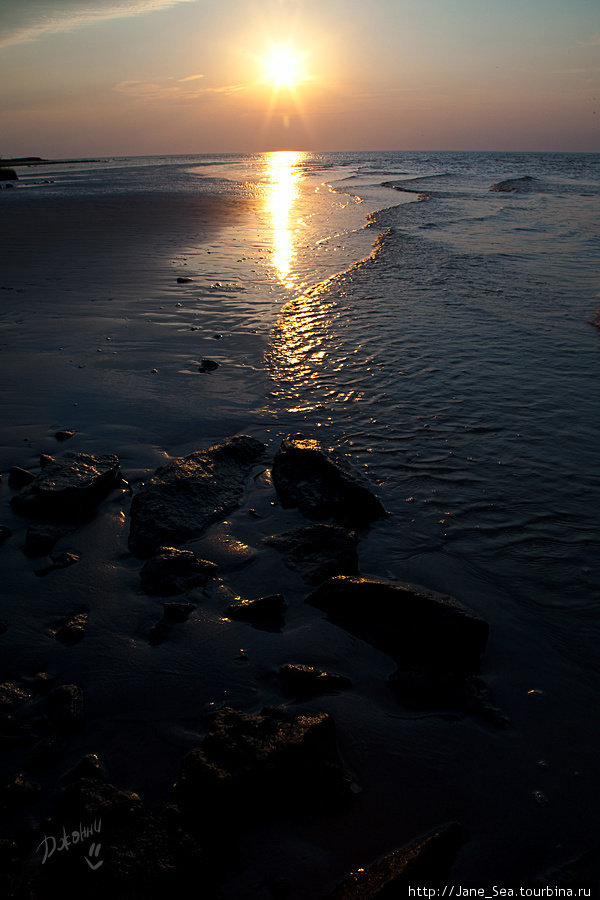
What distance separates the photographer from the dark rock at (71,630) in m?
3.30

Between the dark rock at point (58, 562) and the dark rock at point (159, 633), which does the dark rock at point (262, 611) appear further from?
the dark rock at point (58, 562)

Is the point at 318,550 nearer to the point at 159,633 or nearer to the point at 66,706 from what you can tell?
the point at 159,633

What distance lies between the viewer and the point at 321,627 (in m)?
3.44

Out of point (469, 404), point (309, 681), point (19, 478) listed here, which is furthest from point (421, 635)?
point (469, 404)

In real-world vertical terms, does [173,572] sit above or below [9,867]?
above

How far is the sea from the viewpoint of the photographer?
319 cm

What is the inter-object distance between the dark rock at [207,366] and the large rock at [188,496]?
2711 millimetres

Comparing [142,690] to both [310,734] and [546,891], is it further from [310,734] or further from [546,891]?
[546,891]

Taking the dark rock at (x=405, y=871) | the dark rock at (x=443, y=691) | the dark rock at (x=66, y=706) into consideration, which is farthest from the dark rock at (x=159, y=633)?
the dark rock at (x=405, y=871)

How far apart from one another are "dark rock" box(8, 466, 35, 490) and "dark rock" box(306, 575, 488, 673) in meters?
3.00

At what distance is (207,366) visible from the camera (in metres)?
7.85

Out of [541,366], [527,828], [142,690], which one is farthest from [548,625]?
[541,366]

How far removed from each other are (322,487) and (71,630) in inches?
89.5

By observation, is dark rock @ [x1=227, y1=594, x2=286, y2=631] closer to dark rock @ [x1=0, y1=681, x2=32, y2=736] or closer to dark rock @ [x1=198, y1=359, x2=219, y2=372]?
dark rock @ [x1=0, y1=681, x2=32, y2=736]
